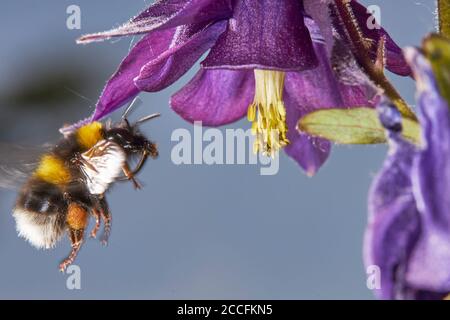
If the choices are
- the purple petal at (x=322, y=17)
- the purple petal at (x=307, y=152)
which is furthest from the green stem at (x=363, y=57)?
the purple petal at (x=307, y=152)

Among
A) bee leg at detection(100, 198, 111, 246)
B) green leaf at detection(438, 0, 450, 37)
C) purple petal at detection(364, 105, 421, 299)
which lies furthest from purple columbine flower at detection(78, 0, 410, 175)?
purple petal at detection(364, 105, 421, 299)

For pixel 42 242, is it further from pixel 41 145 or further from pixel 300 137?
pixel 300 137

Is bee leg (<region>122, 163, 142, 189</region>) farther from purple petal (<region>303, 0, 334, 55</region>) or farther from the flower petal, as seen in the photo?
the flower petal

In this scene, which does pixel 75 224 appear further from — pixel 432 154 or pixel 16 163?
pixel 432 154

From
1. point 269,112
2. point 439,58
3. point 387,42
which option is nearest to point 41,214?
point 269,112

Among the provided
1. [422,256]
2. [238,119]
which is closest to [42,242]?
[238,119]

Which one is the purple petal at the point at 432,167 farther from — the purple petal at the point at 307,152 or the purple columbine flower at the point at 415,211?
the purple petal at the point at 307,152
